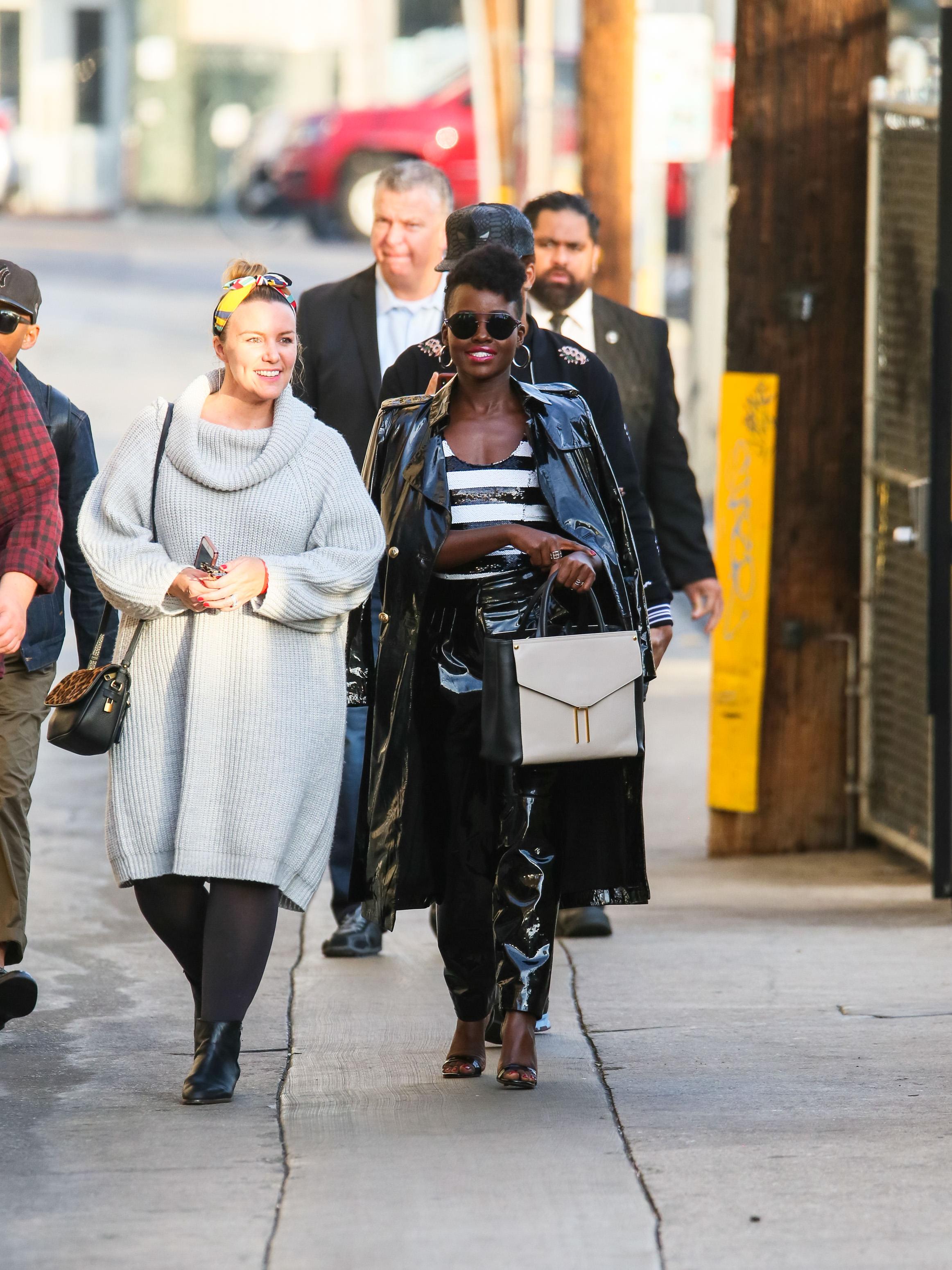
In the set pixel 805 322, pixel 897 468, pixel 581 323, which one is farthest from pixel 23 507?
pixel 897 468

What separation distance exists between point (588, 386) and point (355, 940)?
5.82 feet

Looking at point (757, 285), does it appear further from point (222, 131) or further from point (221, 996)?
point (222, 131)

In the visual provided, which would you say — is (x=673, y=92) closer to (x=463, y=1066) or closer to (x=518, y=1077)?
(x=463, y=1066)

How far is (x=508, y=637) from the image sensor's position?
197 inches

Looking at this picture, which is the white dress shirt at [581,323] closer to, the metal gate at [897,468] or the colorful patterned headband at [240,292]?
the metal gate at [897,468]

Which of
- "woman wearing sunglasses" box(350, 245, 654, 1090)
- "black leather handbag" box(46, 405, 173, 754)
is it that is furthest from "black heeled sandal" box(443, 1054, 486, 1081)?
"black leather handbag" box(46, 405, 173, 754)

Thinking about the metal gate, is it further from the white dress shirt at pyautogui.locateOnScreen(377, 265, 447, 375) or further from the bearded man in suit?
the white dress shirt at pyautogui.locateOnScreen(377, 265, 447, 375)

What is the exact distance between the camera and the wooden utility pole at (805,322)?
7746 mm

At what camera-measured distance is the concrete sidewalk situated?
4.07 metres

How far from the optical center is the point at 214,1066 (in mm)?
4914

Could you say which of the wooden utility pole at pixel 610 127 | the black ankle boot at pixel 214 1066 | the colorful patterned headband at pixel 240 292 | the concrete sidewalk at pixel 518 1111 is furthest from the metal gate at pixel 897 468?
the wooden utility pole at pixel 610 127

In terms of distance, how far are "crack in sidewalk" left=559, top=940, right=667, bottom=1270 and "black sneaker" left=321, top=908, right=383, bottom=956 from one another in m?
0.55

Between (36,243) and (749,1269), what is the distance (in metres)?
25.6

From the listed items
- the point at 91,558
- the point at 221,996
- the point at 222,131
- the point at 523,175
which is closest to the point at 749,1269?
the point at 221,996
